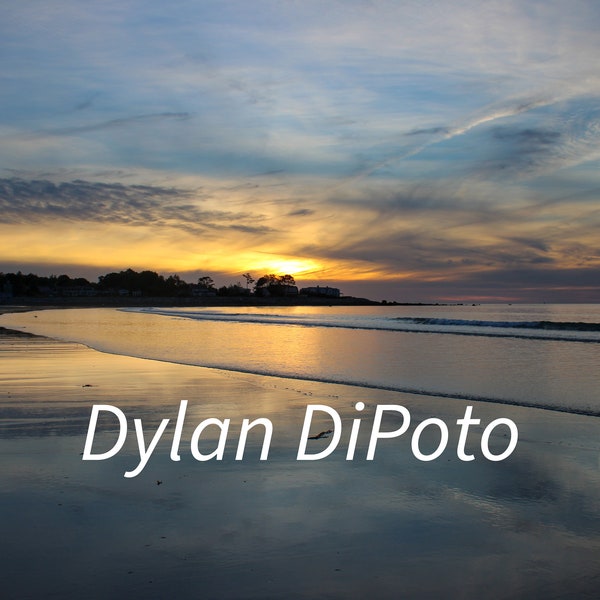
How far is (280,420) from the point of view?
31.3 ft

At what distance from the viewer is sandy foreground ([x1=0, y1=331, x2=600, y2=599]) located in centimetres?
399

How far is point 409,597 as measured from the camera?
3.81 metres

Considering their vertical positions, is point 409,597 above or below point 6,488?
above

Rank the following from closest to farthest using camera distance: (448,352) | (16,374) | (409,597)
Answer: (409,597) < (16,374) < (448,352)

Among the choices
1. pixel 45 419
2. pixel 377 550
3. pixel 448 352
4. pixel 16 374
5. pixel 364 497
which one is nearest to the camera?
pixel 377 550

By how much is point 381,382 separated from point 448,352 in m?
9.44

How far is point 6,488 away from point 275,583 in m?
3.17

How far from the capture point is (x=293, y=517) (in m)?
5.21

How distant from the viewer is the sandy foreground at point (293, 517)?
3.99 m

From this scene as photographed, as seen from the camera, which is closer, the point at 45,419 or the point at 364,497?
the point at 364,497

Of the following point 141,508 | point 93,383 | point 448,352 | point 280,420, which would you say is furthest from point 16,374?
point 448,352

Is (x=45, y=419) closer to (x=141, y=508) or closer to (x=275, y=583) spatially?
(x=141, y=508)

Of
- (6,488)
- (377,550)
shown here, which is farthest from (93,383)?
(377,550)

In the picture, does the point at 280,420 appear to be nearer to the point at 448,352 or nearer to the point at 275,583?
the point at 275,583
